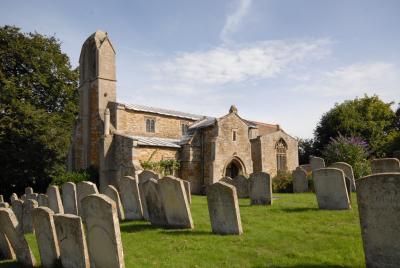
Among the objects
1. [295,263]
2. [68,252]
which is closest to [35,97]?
[68,252]

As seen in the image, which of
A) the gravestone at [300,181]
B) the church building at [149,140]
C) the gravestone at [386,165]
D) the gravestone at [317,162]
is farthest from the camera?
the church building at [149,140]

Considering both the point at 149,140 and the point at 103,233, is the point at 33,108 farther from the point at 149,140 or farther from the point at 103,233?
the point at 103,233

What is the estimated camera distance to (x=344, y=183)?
11.5 metres

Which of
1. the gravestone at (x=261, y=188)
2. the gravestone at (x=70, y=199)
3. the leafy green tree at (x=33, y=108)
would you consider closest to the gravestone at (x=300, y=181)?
the gravestone at (x=261, y=188)

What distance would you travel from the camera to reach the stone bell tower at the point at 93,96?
1097 inches

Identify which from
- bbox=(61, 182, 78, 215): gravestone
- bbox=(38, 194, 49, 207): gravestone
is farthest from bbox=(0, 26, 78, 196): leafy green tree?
bbox=(61, 182, 78, 215): gravestone

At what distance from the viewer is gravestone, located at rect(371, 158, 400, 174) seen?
13.6 m

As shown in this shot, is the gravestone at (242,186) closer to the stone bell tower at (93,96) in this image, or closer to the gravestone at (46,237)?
the gravestone at (46,237)

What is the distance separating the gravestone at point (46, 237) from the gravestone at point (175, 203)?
3.53 meters

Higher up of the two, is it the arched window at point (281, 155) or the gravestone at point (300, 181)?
the arched window at point (281, 155)

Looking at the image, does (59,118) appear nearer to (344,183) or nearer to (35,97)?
(35,97)

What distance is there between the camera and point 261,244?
8.27 metres

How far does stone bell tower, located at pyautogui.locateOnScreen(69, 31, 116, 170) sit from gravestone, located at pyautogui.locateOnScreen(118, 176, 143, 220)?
14321 millimetres

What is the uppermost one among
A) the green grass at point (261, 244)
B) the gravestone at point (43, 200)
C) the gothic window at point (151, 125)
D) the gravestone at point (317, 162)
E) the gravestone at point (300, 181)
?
the gothic window at point (151, 125)
